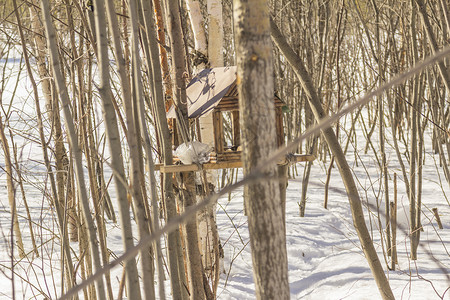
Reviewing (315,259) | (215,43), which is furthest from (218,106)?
(315,259)

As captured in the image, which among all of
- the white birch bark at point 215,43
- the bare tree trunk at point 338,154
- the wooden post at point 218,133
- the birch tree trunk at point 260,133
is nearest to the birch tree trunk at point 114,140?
the birch tree trunk at point 260,133

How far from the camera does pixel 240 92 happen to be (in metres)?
0.93

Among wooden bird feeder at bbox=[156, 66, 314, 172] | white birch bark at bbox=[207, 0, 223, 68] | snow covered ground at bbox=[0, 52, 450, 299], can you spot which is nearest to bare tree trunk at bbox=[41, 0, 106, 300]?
wooden bird feeder at bbox=[156, 66, 314, 172]

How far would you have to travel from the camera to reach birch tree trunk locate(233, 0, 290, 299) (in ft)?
3.01

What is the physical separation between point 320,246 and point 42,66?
9.98 feet

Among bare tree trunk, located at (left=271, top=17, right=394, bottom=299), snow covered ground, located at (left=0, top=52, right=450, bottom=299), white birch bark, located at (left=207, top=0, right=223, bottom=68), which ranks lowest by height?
snow covered ground, located at (left=0, top=52, right=450, bottom=299)

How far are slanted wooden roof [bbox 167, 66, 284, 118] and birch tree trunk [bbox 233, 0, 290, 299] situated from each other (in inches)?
53.0

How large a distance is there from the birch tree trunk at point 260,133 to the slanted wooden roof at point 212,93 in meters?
1.35

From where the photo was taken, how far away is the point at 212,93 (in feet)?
7.85

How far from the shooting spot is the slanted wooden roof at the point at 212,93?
7.59 ft

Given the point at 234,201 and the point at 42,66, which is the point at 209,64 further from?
the point at 234,201

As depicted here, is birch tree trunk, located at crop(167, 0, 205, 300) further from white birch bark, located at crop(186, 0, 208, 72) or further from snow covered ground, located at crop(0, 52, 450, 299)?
white birch bark, located at crop(186, 0, 208, 72)

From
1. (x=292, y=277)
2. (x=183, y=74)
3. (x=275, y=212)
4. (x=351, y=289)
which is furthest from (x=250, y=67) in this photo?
(x=292, y=277)

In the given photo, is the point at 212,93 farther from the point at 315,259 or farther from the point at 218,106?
the point at 315,259
